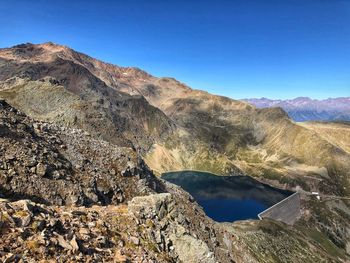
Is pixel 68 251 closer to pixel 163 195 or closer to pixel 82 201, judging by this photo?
pixel 163 195

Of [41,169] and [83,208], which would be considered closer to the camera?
[83,208]

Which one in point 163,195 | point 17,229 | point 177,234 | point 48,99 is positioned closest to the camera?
point 17,229

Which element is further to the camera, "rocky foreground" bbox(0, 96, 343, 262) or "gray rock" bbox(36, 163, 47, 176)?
"gray rock" bbox(36, 163, 47, 176)

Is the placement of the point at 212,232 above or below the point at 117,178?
below

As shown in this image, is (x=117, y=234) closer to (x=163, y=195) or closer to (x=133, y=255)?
(x=133, y=255)

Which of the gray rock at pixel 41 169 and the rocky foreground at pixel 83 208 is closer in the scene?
the rocky foreground at pixel 83 208

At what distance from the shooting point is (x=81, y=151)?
174ft

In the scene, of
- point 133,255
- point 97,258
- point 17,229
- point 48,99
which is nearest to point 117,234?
point 133,255

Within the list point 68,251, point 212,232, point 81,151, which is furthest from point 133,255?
point 81,151

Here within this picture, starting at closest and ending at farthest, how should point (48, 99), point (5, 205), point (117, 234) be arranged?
point (5, 205) → point (117, 234) → point (48, 99)

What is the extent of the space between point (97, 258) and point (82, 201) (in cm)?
1991

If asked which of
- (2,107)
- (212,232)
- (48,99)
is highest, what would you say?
(48,99)

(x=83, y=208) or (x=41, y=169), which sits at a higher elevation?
(x=41, y=169)

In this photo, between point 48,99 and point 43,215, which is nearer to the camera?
point 43,215
